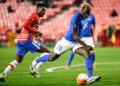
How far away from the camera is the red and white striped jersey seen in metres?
8.09

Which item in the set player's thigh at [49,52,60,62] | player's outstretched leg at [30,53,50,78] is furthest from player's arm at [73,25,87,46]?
player's outstretched leg at [30,53,50,78]

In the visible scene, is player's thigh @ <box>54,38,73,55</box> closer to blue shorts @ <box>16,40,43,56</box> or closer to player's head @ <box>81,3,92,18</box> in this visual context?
blue shorts @ <box>16,40,43,56</box>

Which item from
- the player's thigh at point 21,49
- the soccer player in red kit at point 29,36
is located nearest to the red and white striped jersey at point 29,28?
the soccer player in red kit at point 29,36

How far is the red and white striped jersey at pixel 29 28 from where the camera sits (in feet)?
26.5

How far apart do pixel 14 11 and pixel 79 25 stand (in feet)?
91.9

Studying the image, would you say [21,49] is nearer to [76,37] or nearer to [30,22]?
[30,22]

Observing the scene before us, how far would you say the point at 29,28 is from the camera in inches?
320

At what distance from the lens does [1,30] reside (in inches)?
1233

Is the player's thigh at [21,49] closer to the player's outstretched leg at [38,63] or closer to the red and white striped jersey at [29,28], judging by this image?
the red and white striped jersey at [29,28]

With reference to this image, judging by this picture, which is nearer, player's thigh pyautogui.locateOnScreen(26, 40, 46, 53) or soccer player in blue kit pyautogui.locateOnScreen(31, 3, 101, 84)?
soccer player in blue kit pyautogui.locateOnScreen(31, 3, 101, 84)

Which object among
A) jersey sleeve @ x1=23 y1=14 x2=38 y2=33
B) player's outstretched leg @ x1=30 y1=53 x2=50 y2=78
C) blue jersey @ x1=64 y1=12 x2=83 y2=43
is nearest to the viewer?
blue jersey @ x1=64 y1=12 x2=83 y2=43

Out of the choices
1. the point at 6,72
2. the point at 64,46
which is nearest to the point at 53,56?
the point at 64,46

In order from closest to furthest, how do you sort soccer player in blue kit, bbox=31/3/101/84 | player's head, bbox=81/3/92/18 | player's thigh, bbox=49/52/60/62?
player's head, bbox=81/3/92/18
soccer player in blue kit, bbox=31/3/101/84
player's thigh, bbox=49/52/60/62

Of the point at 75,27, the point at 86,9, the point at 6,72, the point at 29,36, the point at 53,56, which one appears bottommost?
the point at 6,72
